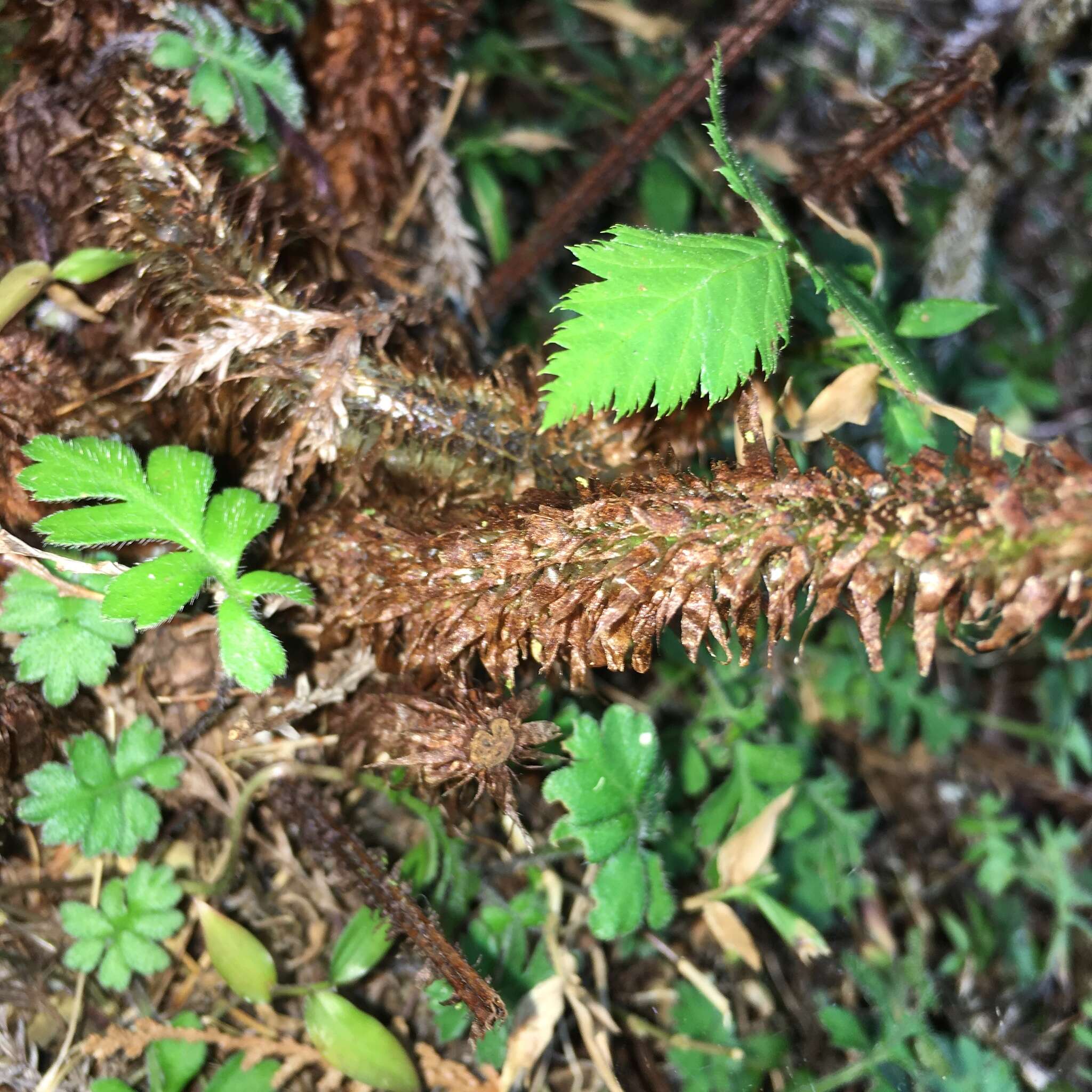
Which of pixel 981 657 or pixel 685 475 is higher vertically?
pixel 685 475

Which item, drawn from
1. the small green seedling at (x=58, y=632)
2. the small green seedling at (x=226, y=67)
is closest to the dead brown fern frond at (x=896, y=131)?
the small green seedling at (x=226, y=67)

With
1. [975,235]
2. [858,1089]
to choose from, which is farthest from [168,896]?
[975,235]

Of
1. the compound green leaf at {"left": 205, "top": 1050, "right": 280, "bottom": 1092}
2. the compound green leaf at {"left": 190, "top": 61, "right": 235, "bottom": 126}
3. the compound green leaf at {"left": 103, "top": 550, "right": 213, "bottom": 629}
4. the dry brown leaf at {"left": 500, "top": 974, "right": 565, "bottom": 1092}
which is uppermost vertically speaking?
the compound green leaf at {"left": 190, "top": 61, "right": 235, "bottom": 126}

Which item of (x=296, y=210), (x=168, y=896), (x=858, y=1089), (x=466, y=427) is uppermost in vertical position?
(x=296, y=210)

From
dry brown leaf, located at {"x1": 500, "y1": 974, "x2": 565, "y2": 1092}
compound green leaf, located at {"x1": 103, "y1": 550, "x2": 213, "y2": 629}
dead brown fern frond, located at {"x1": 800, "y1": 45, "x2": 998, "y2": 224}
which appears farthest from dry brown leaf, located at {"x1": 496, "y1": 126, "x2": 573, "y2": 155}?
dry brown leaf, located at {"x1": 500, "y1": 974, "x2": 565, "y2": 1092}

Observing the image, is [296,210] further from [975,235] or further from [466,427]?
[975,235]

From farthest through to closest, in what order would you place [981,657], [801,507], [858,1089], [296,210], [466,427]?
[981,657] → [858,1089] → [296,210] → [466,427] → [801,507]

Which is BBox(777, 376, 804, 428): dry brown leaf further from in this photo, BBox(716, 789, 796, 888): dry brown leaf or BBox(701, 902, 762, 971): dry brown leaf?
BBox(701, 902, 762, 971): dry brown leaf

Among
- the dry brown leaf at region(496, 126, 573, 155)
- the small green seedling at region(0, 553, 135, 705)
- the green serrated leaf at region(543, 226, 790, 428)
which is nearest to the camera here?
the green serrated leaf at region(543, 226, 790, 428)
